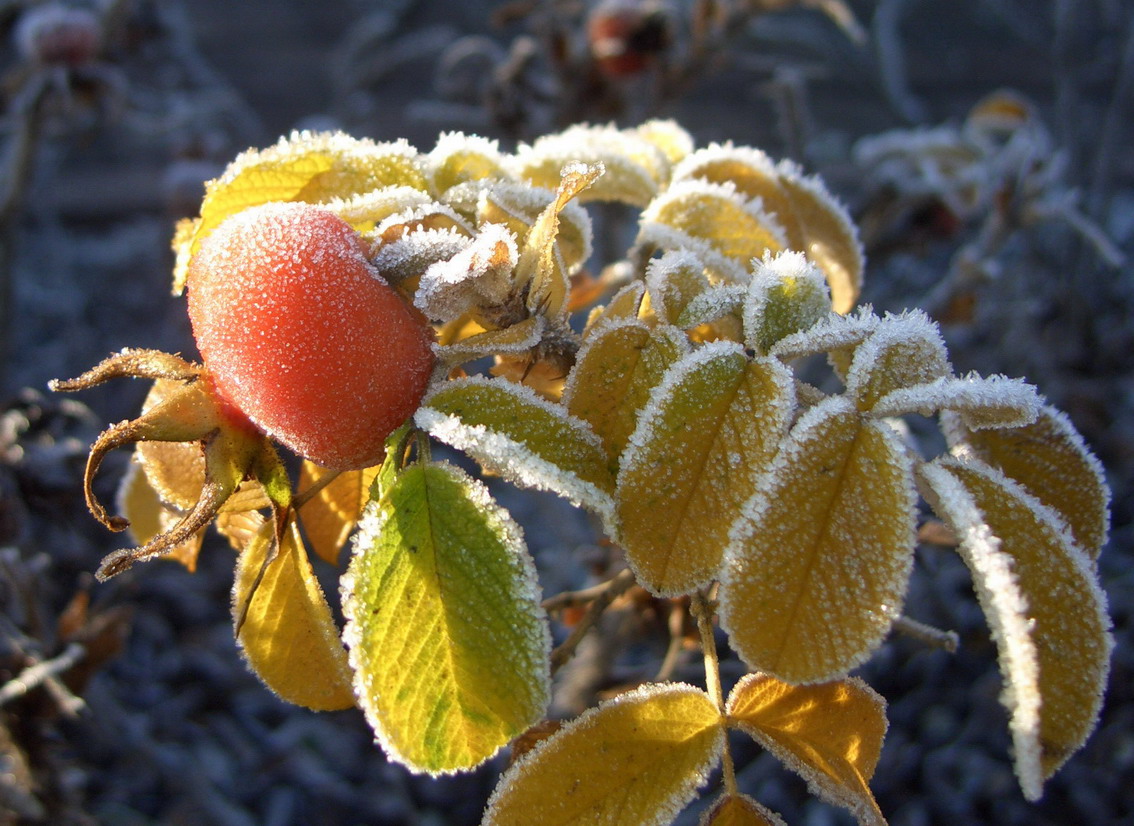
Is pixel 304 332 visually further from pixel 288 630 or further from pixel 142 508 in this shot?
pixel 142 508

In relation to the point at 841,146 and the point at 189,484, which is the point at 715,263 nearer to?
the point at 189,484

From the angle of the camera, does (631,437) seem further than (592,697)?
No

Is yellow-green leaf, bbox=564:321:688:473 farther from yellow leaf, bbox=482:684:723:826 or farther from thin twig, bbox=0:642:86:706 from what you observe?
thin twig, bbox=0:642:86:706

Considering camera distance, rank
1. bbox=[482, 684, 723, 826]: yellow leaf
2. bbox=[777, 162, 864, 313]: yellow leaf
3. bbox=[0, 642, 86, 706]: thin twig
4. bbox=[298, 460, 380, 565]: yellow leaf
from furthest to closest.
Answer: bbox=[0, 642, 86, 706]: thin twig, bbox=[777, 162, 864, 313]: yellow leaf, bbox=[298, 460, 380, 565]: yellow leaf, bbox=[482, 684, 723, 826]: yellow leaf

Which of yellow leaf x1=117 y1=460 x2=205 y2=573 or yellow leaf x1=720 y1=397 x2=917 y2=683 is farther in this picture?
Answer: yellow leaf x1=117 y1=460 x2=205 y2=573

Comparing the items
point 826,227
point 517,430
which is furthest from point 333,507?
point 826,227

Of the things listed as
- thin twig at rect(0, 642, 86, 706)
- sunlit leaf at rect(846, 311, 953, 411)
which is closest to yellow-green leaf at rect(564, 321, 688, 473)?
sunlit leaf at rect(846, 311, 953, 411)

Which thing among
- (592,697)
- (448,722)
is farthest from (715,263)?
(592,697)
